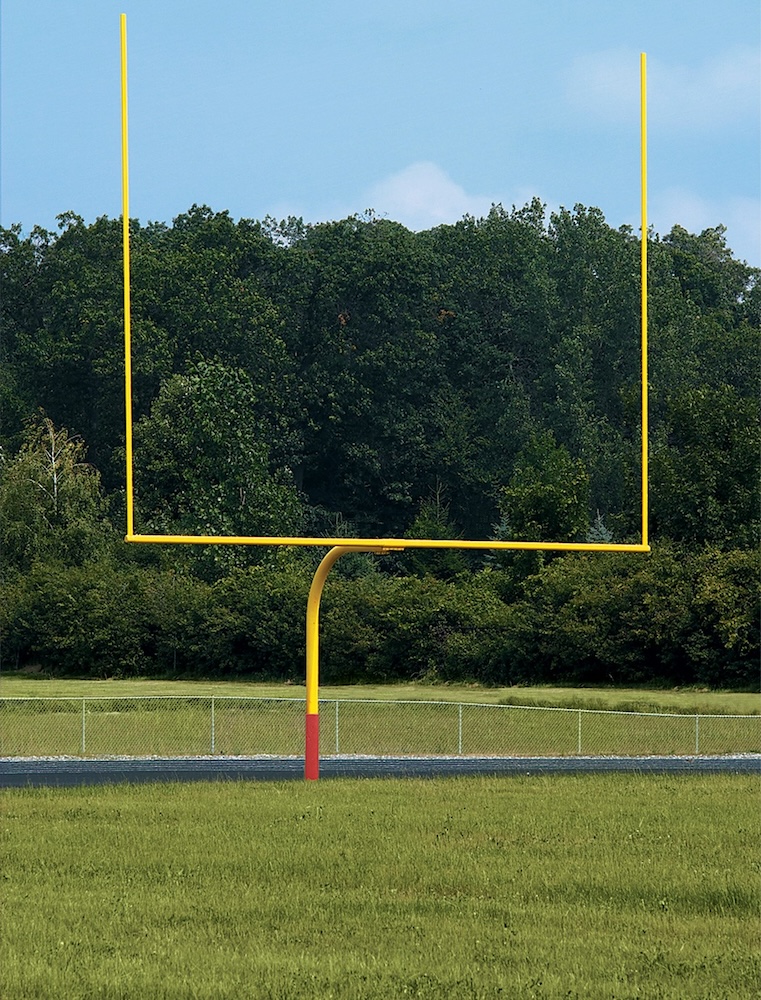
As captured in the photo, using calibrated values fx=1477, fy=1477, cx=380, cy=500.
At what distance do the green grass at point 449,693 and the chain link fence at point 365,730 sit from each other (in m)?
0.72

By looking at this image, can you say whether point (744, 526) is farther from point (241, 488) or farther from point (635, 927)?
point (635, 927)

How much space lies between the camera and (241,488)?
12.8 meters

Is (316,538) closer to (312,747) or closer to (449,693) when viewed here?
(312,747)

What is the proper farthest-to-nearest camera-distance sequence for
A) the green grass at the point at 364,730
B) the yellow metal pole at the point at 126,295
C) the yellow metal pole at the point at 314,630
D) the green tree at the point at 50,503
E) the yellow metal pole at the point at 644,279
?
the green grass at the point at 364,730, the green tree at the point at 50,503, the yellow metal pole at the point at 644,279, the yellow metal pole at the point at 314,630, the yellow metal pole at the point at 126,295

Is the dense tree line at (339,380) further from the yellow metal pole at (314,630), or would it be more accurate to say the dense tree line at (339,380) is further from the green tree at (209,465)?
the yellow metal pole at (314,630)

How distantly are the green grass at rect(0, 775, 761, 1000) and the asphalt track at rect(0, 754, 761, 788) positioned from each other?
11.3 feet

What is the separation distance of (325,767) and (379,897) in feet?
33.2

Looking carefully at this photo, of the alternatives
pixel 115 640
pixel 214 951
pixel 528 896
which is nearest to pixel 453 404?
pixel 528 896

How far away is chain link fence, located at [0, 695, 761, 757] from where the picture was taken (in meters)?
21.5

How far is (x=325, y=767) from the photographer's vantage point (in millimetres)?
18891

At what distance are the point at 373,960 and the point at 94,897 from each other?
2320mm

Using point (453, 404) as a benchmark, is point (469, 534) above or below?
below

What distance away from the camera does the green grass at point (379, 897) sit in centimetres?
698

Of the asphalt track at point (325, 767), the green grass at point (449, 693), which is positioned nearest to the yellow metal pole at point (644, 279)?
the asphalt track at point (325, 767)
